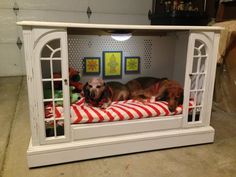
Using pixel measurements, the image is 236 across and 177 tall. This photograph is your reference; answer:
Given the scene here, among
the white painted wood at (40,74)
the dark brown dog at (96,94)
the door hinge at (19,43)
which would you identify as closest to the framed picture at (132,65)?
the dark brown dog at (96,94)

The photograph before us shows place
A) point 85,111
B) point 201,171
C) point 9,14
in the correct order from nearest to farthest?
point 201,171
point 85,111
point 9,14

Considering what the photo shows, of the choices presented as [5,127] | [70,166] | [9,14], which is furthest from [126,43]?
[9,14]

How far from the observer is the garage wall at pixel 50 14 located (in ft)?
12.8

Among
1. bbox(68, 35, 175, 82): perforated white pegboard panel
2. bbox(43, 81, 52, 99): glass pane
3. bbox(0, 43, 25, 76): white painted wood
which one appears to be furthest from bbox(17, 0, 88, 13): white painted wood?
bbox(43, 81, 52, 99): glass pane

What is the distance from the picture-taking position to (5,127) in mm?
2193

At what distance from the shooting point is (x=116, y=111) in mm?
1723

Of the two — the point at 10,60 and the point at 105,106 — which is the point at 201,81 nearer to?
the point at 105,106

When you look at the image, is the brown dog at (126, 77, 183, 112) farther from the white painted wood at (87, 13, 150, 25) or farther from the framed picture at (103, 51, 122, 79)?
the white painted wood at (87, 13, 150, 25)

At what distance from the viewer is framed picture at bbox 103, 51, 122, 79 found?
211 centimetres

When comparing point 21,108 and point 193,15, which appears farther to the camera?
point 193,15

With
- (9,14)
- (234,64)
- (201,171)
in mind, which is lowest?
(201,171)

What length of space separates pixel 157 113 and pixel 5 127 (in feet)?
5.15

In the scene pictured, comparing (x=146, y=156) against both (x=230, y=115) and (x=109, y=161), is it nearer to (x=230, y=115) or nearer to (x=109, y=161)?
(x=109, y=161)

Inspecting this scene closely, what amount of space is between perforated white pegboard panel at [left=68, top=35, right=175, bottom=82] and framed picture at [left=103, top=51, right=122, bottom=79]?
41 millimetres
